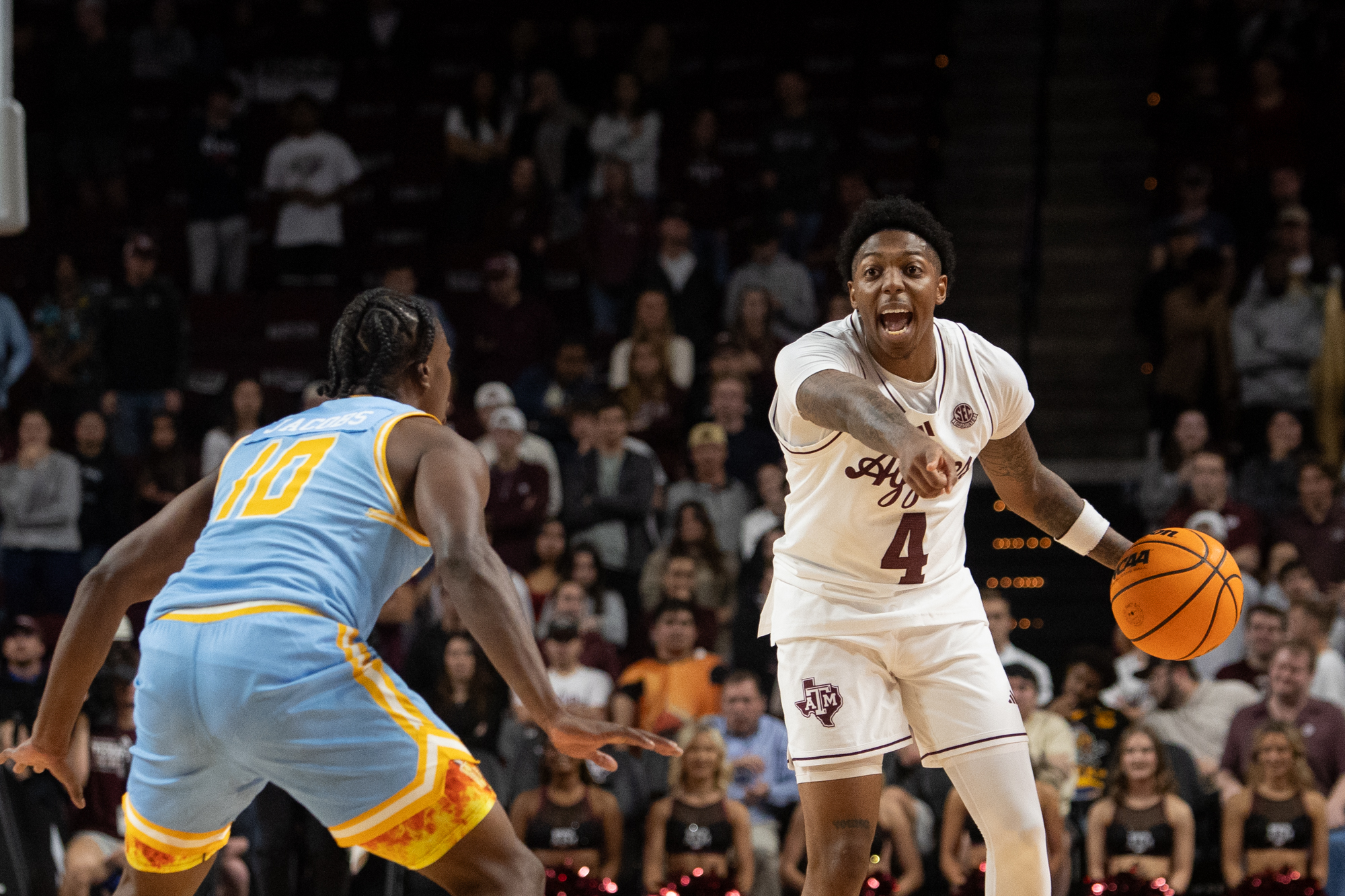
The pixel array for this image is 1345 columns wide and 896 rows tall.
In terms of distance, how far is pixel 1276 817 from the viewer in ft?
25.3

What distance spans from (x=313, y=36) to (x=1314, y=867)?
1033 centimetres

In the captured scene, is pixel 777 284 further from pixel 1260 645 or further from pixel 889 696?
pixel 889 696

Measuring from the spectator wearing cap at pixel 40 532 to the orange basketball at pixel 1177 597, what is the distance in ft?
24.3

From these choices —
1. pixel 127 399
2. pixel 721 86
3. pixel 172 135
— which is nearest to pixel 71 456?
pixel 127 399

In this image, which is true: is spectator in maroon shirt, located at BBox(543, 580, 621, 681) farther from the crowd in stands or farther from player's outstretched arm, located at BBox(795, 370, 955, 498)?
player's outstretched arm, located at BBox(795, 370, 955, 498)

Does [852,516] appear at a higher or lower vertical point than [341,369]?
lower

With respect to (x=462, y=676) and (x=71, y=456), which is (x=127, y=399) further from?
(x=462, y=676)

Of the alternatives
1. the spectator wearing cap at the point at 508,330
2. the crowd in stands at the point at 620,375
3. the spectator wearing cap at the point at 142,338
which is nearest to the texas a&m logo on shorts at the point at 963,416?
the crowd in stands at the point at 620,375

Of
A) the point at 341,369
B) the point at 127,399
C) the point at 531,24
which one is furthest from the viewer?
the point at 531,24

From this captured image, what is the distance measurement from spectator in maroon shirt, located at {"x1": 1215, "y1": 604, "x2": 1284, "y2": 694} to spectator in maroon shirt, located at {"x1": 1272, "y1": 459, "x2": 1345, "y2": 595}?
795 millimetres

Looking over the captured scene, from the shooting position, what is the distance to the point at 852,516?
4320 millimetres

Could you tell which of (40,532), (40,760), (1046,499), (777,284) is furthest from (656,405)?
(40,760)

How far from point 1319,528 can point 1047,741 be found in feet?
8.11

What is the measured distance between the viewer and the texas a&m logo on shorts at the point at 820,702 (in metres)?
4.24
